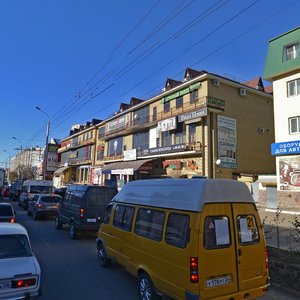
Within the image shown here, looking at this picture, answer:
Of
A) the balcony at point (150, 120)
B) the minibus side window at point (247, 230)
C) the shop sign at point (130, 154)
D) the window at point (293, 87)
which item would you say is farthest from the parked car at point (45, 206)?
the shop sign at point (130, 154)

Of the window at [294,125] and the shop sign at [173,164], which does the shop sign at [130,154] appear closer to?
the shop sign at [173,164]

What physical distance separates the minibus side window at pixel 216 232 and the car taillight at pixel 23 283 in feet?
9.65

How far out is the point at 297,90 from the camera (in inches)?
938

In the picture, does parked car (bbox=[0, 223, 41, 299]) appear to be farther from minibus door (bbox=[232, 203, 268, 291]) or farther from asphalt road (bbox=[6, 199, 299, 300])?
minibus door (bbox=[232, 203, 268, 291])

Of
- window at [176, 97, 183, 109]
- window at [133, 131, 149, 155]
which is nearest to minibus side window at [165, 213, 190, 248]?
window at [176, 97, 183, 109]

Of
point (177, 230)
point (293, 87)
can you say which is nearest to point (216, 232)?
point (177, 230)

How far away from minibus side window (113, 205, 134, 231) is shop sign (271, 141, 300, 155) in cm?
1815

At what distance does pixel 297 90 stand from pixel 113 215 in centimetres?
2028

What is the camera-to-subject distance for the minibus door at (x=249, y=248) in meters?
5.60

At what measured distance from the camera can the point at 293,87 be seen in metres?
24.2

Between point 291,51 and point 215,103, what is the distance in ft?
26.3

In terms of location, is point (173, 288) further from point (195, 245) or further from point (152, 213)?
point (152, 213)

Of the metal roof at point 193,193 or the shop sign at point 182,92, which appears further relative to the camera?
the shop sign at point 182,92

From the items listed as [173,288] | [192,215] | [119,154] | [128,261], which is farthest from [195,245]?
[119,154]
